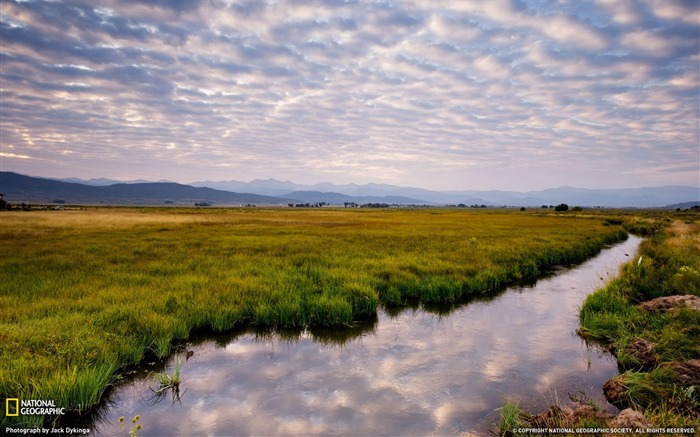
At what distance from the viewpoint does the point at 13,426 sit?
5.87m

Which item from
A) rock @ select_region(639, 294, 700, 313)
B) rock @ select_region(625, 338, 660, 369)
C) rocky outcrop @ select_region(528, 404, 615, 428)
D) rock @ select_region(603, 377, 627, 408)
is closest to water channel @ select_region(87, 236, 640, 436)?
rock @ select_region(603, 377, 627, 408)

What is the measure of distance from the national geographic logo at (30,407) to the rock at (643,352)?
12.9 metres

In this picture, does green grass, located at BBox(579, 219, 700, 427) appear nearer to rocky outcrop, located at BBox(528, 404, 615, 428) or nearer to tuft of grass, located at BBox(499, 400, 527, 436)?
rocky outcrop, located at BBox(528, 404, 615, 428)

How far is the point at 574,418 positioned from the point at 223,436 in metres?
6.37

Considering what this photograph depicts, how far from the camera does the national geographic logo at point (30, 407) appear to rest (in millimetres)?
5980

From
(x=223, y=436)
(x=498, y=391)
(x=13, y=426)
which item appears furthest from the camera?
(x=498, y=391)

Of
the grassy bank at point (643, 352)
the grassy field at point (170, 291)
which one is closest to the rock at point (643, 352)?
the grassy bank at point (643, 352)

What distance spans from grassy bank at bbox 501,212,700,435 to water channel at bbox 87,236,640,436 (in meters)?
0.52

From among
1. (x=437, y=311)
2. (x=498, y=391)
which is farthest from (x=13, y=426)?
(x=437, y=311)

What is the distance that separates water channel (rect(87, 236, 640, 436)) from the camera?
6.82 metres

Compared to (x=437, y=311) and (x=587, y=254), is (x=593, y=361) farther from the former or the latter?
(x=587, y=254)

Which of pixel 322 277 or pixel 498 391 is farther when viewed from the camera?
pixel 322 277

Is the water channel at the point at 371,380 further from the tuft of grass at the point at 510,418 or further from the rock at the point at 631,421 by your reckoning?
the rock at the point at 631,421

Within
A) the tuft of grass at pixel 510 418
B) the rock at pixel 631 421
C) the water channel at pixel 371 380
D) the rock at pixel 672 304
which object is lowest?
the water channel at pixel 371 380
